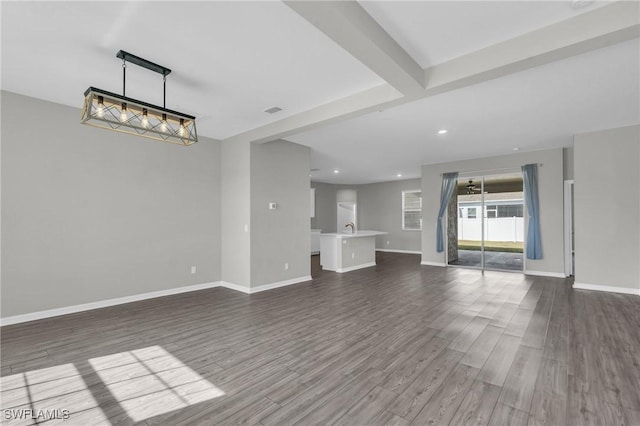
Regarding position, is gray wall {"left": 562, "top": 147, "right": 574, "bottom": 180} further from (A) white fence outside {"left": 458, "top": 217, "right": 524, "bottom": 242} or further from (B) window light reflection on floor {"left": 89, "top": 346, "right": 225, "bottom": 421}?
(B) window light reflection on floor {"left": 89, "top": 346, "right": 225, "bottom": 421}

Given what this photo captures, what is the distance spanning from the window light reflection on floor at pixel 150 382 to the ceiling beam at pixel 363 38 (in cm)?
278

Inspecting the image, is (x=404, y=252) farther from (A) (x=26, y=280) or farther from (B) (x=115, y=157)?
(A) (x=26, y=280)

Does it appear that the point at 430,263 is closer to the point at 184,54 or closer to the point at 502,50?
the point at 502,50

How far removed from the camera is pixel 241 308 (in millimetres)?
4246

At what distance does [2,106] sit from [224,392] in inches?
170

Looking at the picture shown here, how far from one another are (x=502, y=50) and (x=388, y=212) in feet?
29.6

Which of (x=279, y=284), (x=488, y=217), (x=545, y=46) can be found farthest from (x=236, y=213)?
(x=488, y=217)

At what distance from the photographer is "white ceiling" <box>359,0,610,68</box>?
209cm

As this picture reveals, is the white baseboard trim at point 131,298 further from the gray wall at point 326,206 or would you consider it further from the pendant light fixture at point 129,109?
the gray wall at point 326,206

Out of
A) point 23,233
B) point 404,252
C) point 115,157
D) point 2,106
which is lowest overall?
point 404,252

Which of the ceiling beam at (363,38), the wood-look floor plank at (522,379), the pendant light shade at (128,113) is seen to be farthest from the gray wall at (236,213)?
the wood-look floor plank at (522,379)

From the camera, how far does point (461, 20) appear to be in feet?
7.37

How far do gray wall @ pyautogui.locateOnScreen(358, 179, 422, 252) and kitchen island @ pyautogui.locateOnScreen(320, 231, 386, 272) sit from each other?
11.3ft

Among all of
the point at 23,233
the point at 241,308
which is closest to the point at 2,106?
the point at 23,233
